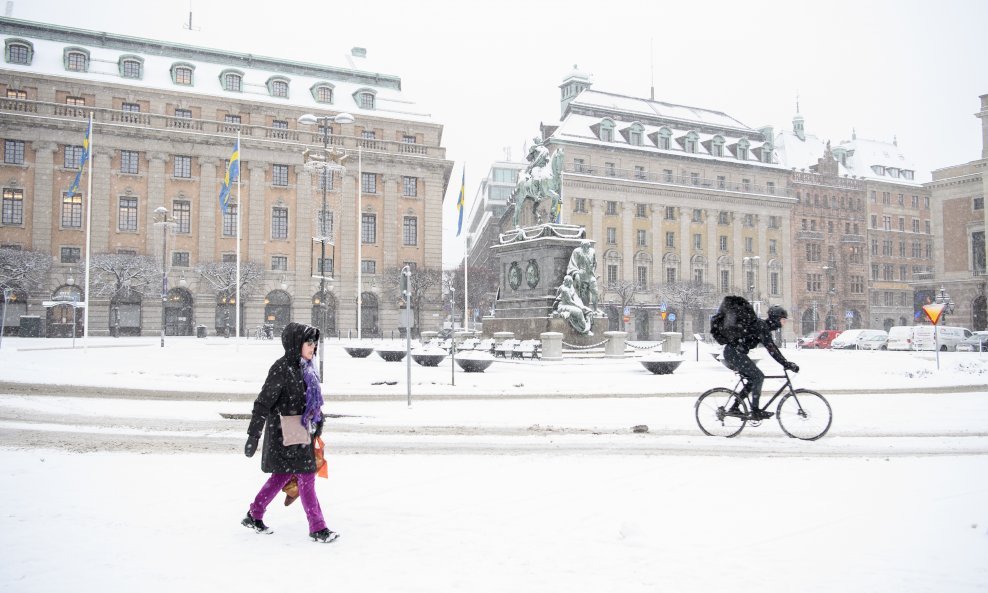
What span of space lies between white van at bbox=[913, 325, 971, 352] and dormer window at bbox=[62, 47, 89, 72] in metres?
63.2

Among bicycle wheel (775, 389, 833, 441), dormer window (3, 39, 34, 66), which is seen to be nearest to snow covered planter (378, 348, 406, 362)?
bicycle wheel (775, 389, 833, 441)

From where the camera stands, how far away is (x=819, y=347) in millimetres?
50406

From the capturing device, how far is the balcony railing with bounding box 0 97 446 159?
5341 centimetres

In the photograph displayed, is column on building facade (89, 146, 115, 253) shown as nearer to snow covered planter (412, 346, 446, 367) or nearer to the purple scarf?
snow covered planter (412, 346, 446, 367)

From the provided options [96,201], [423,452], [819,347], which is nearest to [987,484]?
[423,452]

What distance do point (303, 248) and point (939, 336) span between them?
47.4 m

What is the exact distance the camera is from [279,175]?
6066cm

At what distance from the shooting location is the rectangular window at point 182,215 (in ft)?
189

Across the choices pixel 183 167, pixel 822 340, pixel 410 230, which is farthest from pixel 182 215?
pixel 822 340

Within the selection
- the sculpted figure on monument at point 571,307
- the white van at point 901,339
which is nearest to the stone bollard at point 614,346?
the sculpted figure on monument at point 571,307

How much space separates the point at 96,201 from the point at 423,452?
56.4m

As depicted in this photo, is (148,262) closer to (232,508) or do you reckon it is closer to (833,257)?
(232,508)

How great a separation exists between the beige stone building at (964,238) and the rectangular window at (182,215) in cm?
6423

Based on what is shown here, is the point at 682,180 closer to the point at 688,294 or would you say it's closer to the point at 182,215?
the point at 688,294
